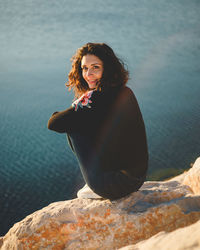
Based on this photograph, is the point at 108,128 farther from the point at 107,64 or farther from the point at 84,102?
the point at 107,64

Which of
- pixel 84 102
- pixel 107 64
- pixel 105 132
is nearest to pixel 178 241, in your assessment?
pixel 105 132

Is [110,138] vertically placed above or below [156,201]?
above

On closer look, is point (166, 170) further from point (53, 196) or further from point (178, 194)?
point (178, 194)

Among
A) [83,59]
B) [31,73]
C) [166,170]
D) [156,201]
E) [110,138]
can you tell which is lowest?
[166,170]

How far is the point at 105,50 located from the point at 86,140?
121 cm

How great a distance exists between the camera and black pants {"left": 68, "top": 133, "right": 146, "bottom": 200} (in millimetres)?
2562

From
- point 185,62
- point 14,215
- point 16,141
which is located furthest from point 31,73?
point 14,215

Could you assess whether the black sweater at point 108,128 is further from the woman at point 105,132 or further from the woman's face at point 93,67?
the woman's face at point 93,67

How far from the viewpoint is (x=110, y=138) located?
2.65 metres

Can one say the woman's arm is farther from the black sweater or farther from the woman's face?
the woman's face

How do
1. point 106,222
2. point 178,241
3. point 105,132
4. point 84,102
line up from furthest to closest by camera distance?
point 106,222, point 105,132, point 84,102, point 178,241

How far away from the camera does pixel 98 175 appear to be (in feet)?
8.50

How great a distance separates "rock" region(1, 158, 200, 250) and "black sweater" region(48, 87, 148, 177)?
0.45m

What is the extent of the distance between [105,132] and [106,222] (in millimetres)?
1110
